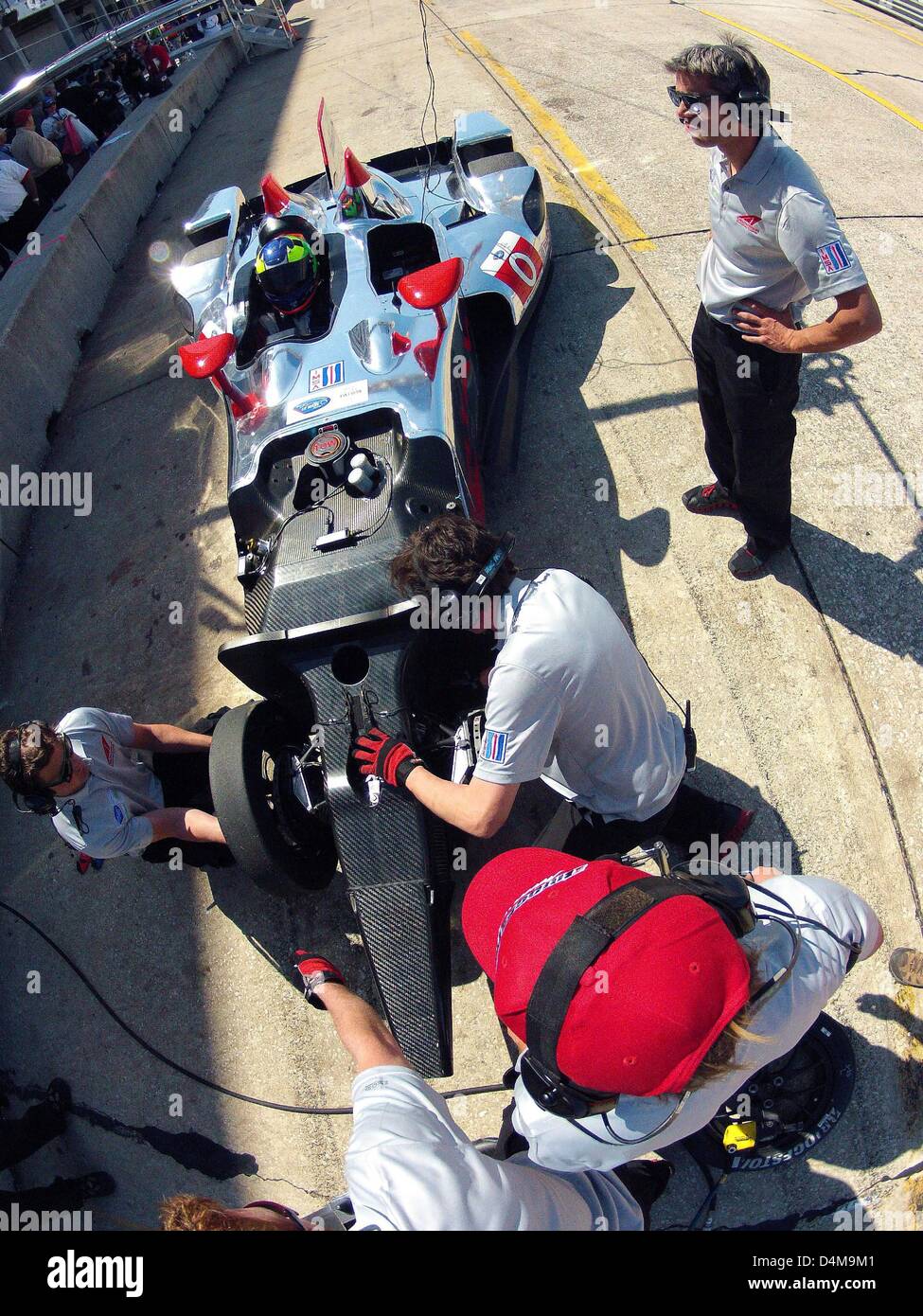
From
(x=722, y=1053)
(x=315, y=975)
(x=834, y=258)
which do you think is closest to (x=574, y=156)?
(x=834, y=258)

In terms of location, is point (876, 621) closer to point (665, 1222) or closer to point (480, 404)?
point (480, 404)

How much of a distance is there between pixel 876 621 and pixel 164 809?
134 inches

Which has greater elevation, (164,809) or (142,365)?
(142,365)

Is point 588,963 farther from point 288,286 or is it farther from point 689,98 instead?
point 288,286

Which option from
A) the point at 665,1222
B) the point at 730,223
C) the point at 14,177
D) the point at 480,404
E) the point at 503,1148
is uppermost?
the point at 14,177

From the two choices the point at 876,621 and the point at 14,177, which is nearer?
the point at 876,621

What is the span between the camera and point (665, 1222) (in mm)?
2725

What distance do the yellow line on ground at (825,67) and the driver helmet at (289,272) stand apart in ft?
21.7

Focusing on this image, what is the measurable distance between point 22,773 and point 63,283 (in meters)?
5.46

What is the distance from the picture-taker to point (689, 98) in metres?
2.73

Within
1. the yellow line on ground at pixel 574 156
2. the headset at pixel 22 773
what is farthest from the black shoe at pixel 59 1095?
the yellow line on ground at pixel 574 156

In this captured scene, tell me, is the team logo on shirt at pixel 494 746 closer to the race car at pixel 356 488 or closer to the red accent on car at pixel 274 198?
the race car at pixel 356 488
